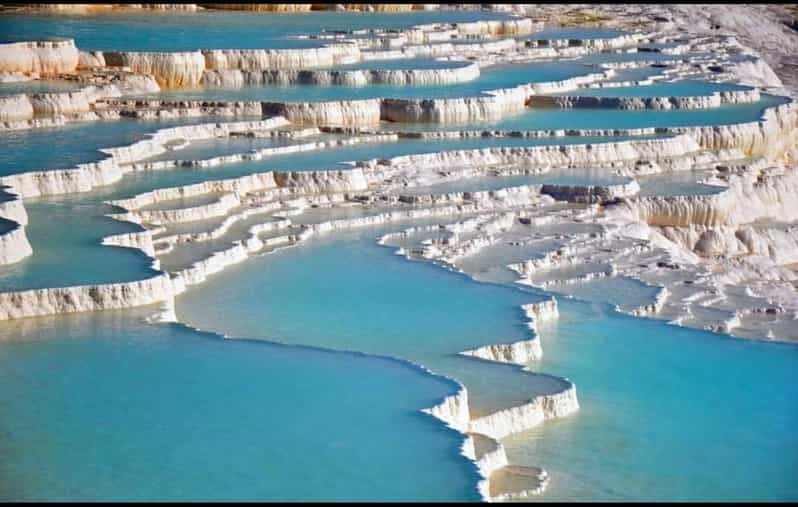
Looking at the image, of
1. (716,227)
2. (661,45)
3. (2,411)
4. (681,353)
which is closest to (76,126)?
(716,227)

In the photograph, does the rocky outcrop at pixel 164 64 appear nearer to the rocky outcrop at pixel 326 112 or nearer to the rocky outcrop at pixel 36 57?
the rocky outcrop at pixel 36 57

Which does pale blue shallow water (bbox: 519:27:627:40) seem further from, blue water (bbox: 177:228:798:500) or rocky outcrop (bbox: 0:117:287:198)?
blue water (bbox: 177:228:798:500)

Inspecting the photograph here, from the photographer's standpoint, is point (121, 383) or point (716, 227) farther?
point (716, 227)

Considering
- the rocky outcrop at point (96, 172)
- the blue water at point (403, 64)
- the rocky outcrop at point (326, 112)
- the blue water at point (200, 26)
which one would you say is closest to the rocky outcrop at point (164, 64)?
the blue water at point (200, 26)

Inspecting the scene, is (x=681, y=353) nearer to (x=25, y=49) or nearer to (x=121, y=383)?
(x=121, y=383)

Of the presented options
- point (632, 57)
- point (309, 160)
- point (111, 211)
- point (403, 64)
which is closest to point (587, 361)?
point (111, 211)

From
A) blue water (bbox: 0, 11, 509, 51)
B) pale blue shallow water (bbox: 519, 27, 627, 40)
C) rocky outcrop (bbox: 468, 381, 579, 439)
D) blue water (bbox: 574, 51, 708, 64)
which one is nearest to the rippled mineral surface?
rocky outcrop (bbox: 468, 381, 579, 439)
